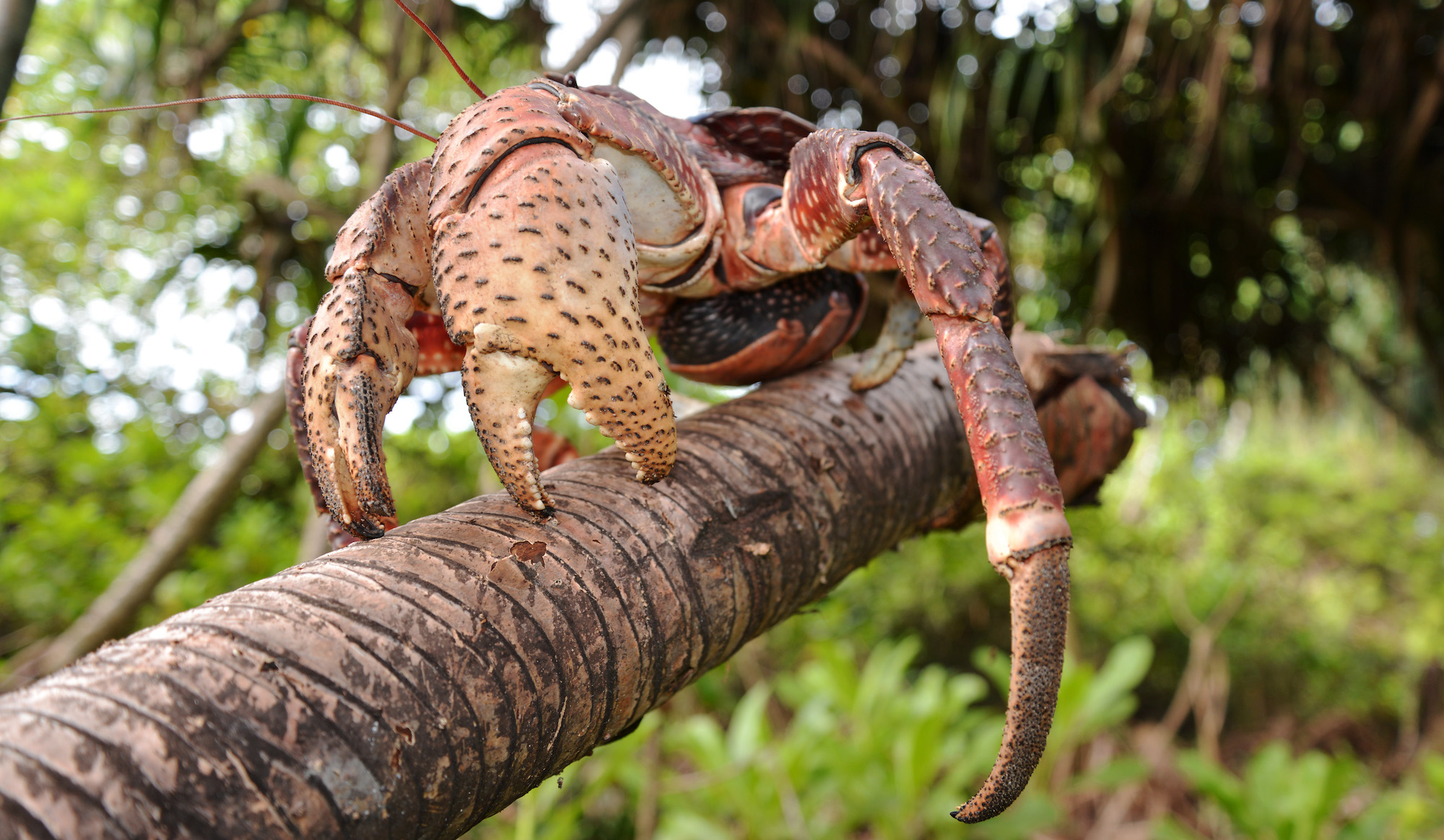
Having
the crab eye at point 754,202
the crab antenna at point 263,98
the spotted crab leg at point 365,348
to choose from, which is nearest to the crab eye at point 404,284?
the spotted crab leg at point 365,348

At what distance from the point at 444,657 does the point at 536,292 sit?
264mm

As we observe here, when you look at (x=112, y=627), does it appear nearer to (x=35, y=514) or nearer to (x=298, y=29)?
(x=35, y=514)

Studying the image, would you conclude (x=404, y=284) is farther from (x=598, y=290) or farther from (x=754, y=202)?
(x=754, y=202)

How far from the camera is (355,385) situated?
570 mm

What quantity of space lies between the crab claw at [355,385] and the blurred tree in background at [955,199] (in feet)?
3.74

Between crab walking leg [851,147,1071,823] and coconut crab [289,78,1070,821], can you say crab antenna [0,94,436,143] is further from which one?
crab walking leg [851,147,1071,823]

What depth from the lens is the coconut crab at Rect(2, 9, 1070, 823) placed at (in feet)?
1.67

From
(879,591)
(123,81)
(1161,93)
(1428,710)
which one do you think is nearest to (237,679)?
(123,81)

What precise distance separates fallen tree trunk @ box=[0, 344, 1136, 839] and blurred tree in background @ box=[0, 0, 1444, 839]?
2.80 feet

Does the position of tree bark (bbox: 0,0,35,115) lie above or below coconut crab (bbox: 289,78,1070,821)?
above

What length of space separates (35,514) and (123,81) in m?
1.68

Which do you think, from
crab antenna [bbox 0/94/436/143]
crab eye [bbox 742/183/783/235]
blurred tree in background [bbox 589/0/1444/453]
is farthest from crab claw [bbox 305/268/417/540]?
blurred tree in background [bbox 589/0/1444/453]

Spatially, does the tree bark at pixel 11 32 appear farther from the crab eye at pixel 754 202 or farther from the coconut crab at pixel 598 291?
the crab eye at pixel 754 202

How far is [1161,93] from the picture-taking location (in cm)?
341
